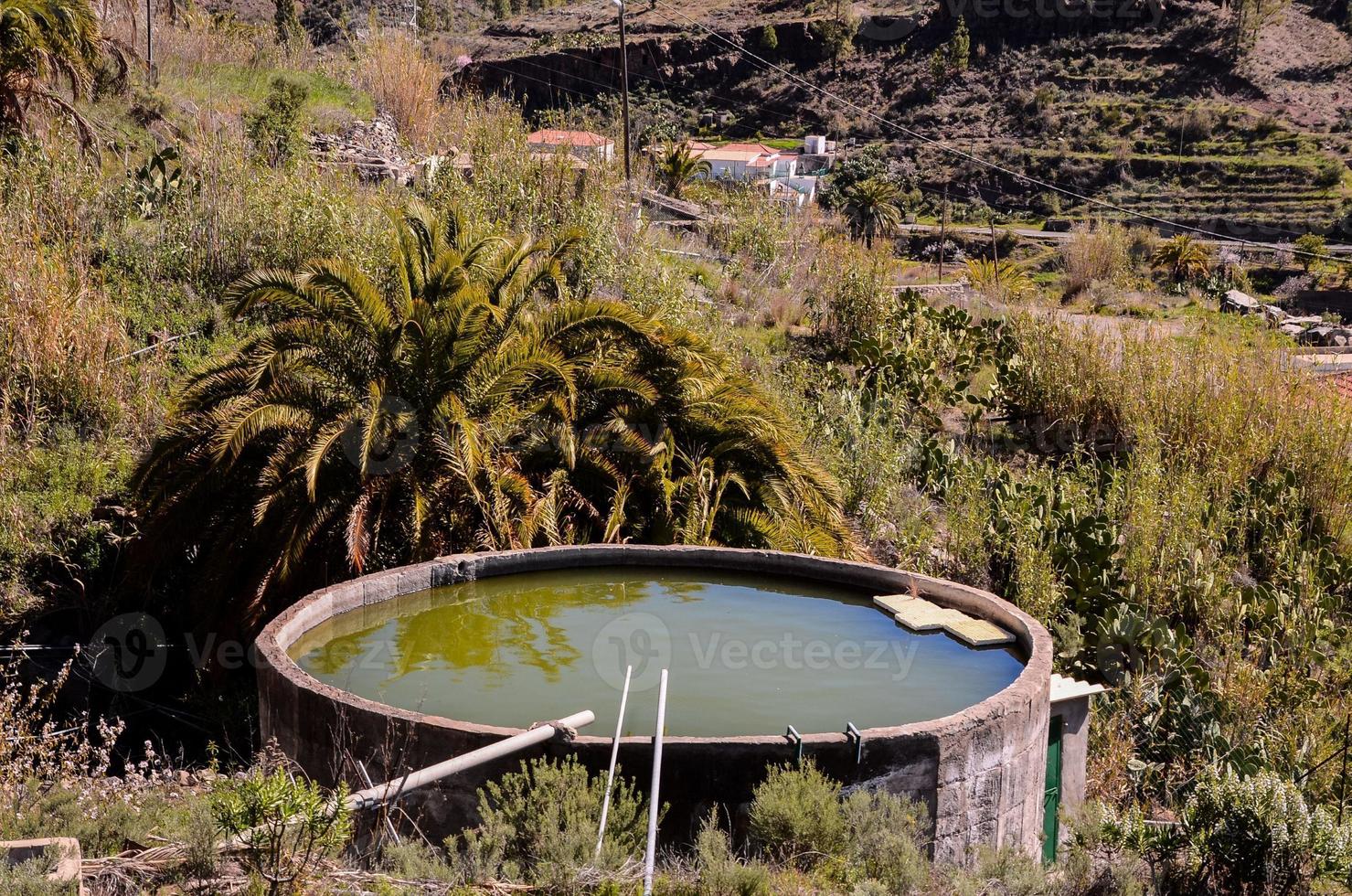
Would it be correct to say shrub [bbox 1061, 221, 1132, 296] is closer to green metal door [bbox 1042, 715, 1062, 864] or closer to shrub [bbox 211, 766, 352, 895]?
green metal door [bbox 1042, 715, 1062, 864]

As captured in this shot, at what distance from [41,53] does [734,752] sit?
1347 centimetres

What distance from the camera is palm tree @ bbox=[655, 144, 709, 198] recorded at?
25.9 metres

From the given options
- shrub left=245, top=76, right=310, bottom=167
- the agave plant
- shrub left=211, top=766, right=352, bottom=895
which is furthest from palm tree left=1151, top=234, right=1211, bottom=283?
shrub left=211, top=766, right=352, bottom=895

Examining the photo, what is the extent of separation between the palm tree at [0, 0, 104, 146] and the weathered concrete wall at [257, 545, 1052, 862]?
11403 millimetres

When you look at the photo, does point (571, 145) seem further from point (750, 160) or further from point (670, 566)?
point (750, 160)

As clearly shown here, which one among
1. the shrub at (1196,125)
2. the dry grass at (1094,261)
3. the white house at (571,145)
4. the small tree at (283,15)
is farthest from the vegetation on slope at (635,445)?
the shrub at (1196,125)

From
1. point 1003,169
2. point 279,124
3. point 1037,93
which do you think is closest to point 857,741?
point 279,124

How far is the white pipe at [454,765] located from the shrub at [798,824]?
79 cm

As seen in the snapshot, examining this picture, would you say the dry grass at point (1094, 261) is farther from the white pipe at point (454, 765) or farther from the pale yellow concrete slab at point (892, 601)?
the white pipe at point (454, 765)

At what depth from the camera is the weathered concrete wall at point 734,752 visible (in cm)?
436

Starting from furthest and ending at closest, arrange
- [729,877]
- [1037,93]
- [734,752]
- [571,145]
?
[1037,93]
[571,145]
[734,752]
[729,877]

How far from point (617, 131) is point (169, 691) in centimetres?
1382

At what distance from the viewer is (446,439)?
746 centimetres

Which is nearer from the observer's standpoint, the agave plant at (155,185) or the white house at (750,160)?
the agave plant at (155,185)
